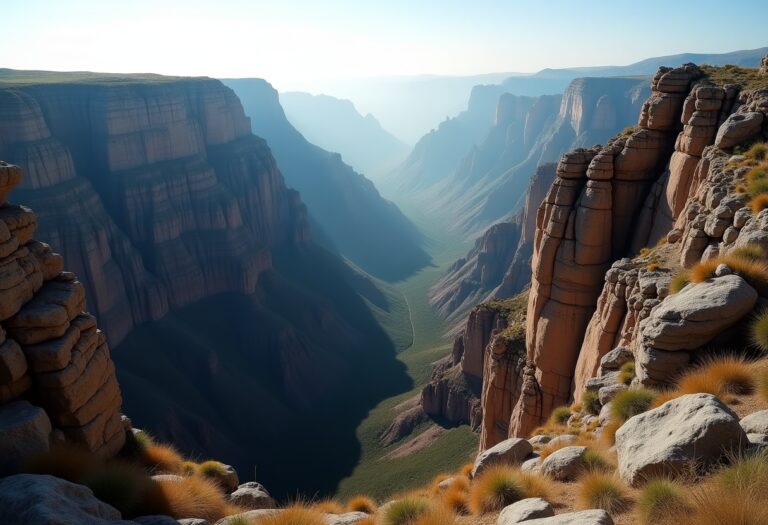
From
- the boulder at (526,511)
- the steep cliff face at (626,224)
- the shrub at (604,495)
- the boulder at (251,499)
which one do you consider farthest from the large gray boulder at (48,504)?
the steep cliff face at (626,224)

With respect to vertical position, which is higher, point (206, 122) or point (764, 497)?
point (206, 122)

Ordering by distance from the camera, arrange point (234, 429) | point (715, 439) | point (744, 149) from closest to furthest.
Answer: point (715, 439), point (744, 149), point (234, 429)

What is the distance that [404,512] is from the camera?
1293 centimetres

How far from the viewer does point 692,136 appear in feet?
90.6

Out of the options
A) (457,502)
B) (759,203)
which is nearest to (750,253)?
(759,203)

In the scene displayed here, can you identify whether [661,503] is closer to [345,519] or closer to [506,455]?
[506,455]

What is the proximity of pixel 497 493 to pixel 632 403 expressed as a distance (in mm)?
4854

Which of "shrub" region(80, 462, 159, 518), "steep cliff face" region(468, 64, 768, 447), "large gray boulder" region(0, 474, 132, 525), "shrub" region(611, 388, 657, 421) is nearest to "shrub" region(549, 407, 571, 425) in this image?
"steep cliff face" region(468, 64, 768, 447)

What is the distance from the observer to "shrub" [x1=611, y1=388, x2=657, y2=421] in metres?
15.1

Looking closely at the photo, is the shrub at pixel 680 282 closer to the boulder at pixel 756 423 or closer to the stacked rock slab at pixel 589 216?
the boulder at pixel 756 423

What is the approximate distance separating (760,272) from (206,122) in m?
107

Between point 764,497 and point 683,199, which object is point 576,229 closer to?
point 683,199

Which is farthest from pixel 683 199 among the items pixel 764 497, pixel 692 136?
pixel 764 497

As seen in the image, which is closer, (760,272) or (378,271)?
(760,272)
